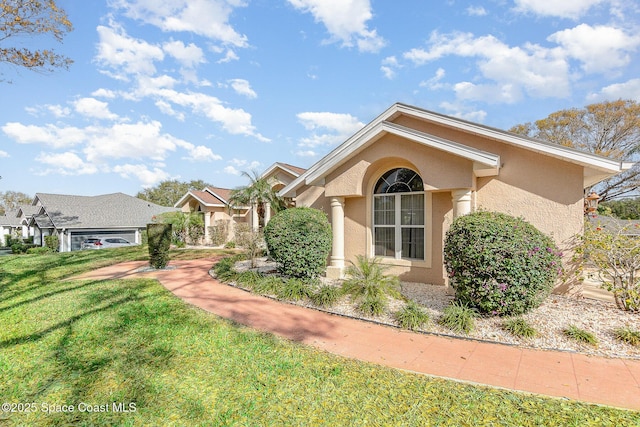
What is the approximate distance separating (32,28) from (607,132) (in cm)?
4353

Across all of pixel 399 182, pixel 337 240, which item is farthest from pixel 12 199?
pixel 399 182

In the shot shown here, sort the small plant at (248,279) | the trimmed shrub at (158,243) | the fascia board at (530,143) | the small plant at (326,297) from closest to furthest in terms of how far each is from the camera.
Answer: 1. the fascia board at (530,143)
2. the small plant at (326,297)
3. the small plant at (248,279)
4. the trimmed shrub at (158,243)

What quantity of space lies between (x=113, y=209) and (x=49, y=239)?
276 inches

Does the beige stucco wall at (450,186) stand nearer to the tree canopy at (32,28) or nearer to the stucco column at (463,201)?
the stucco column at (463,201)

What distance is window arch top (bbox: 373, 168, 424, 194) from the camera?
995 centimetres

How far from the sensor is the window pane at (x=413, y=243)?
9867 millimetres

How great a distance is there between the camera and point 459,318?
605 centimetres

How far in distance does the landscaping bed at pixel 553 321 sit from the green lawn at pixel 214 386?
6.63 feet

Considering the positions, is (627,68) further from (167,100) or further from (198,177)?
(198,177)

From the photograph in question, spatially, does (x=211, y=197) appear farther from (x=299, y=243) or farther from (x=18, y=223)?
(x=18, y=223)

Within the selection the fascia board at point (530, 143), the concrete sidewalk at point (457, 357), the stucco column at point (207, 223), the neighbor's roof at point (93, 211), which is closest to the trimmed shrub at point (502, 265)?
the concrete sidewalk at point (457, 357)

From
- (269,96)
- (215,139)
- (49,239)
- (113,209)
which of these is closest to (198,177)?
(113,209)

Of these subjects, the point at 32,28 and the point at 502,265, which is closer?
the point at 502,265

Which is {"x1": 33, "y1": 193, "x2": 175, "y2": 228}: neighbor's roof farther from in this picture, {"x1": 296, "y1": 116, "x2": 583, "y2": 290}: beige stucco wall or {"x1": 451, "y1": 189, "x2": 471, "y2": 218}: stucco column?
{"x1": 451, "y1": 189, "x2": 471, "y2": 218}: stucco column
